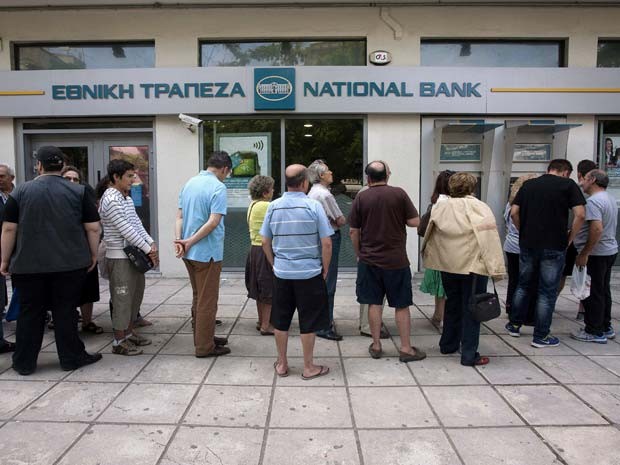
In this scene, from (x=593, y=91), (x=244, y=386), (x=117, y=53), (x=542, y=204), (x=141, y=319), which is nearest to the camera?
(x=244, y=386)

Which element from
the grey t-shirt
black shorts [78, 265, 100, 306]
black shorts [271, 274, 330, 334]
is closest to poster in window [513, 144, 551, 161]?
the grey t-shirt

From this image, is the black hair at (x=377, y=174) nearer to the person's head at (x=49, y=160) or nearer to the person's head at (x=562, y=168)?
the person's head at (x=562, y=168)

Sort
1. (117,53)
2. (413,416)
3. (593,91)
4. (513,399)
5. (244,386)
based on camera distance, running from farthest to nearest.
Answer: (117,53) → (593,91) → (244,386) → (513,399) → (413,416)

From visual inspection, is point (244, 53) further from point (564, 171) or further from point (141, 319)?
point (564, 171)

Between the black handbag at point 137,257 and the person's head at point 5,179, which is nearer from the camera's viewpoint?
the black handbag at point 137,257

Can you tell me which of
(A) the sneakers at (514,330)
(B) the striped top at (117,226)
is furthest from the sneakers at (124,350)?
(A) the sneakers at (514,330)

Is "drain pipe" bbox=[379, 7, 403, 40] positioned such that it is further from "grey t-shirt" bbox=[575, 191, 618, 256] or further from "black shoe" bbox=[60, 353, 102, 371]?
"black shoe" bbox=[60, 353, 102, 371]

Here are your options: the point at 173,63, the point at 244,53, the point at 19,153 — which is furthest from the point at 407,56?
the point at 19,153

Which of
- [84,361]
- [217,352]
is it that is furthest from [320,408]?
[84,361]

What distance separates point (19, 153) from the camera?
814 centimetres

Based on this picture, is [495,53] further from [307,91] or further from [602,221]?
[602,221]

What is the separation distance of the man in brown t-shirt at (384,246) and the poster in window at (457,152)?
13.6ft

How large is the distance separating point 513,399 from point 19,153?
8.34 meters

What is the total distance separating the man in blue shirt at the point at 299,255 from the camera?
370 cm
